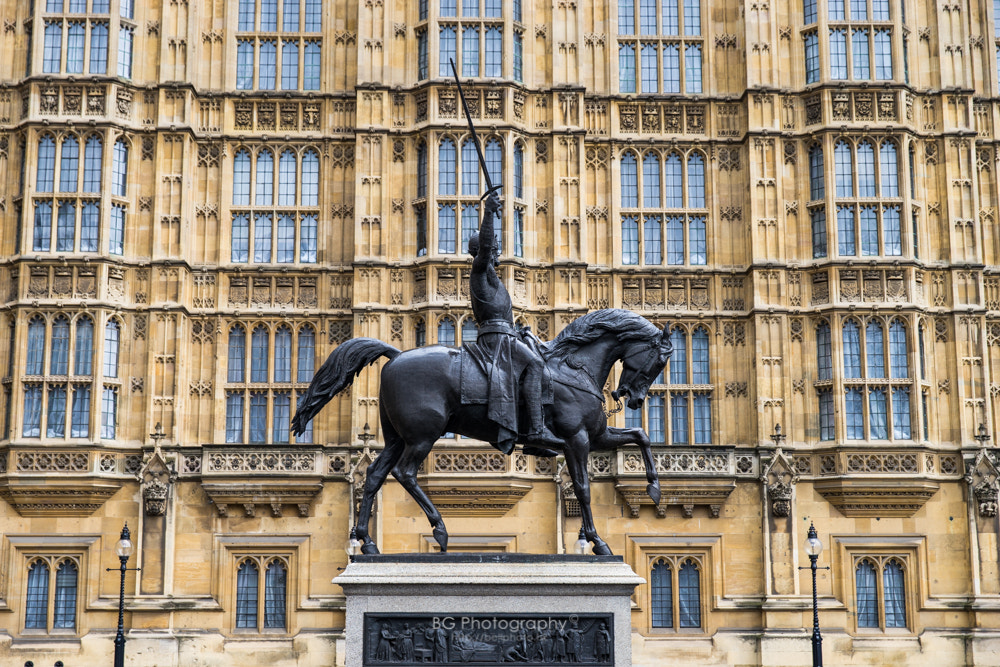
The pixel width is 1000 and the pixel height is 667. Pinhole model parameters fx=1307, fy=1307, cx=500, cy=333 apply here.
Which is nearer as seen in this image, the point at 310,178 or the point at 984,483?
the point at 984,483

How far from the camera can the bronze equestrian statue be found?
51.3ft

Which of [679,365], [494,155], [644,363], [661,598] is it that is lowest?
[661,598]

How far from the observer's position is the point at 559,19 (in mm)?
36844

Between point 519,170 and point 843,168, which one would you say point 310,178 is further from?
point 843,168

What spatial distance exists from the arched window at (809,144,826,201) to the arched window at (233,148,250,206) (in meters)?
15.6

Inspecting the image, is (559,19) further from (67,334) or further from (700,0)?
(67,334)

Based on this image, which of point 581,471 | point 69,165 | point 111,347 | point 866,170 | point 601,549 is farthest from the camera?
point 866,170

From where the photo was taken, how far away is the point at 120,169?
1396 inches

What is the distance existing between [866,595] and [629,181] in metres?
12.9

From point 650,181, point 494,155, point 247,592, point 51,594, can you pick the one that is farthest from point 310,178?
point 51,594

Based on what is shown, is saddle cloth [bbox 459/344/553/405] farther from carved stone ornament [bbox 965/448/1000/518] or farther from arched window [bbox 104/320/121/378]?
carved stone ornament [bbox 965/448/1000/518]

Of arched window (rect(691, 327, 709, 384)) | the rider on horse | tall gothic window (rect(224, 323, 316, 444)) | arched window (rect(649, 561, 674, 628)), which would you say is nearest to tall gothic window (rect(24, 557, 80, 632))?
tall gothic window (rect(224, 323, 316, 444))

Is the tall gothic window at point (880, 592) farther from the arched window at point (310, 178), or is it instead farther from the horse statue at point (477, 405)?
the horse statue at point (477, 405)

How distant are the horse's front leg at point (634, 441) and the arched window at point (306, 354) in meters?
20.0
